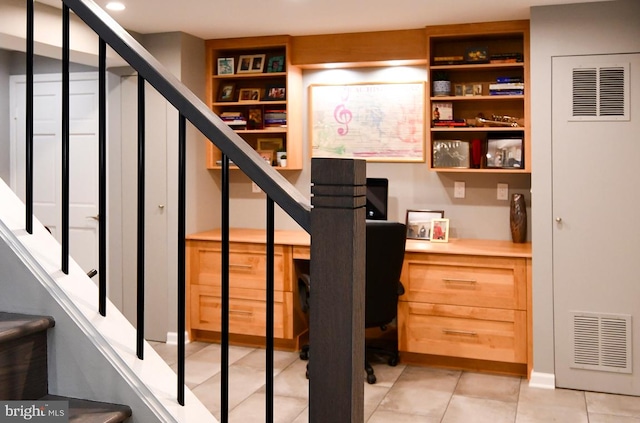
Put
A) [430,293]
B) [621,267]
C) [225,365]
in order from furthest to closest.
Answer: [430,293]
[621,267]
[225,365]

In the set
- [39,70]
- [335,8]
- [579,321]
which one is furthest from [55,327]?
[39,70]

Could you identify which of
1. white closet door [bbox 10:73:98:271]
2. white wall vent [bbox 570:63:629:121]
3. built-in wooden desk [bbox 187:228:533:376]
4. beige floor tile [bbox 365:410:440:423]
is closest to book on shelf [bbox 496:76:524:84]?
white wall vent [bbox 570:63:629:121]

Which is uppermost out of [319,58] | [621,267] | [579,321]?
[319,58]

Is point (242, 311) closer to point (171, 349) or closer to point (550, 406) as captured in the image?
point (171, 349)

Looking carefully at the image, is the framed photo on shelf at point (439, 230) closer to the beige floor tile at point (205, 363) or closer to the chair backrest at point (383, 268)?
the chair backrest at point (383, 268)

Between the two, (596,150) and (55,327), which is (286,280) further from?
(55,327)

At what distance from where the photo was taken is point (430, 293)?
4.65 meters

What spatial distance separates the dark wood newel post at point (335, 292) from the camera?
4.47ft

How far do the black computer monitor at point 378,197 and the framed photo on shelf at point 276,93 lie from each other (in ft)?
3.14

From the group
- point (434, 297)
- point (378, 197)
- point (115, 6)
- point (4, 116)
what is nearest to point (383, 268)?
point (434, 297)

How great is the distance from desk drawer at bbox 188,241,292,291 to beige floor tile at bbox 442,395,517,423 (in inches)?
59.8

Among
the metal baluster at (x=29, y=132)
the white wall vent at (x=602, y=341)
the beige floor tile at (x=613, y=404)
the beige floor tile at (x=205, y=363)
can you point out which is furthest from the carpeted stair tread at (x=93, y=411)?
the white wall vent at (x=602, y=341)

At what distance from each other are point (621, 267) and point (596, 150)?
28.4 inches

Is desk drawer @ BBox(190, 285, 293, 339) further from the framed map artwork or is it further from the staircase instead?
the staircase
